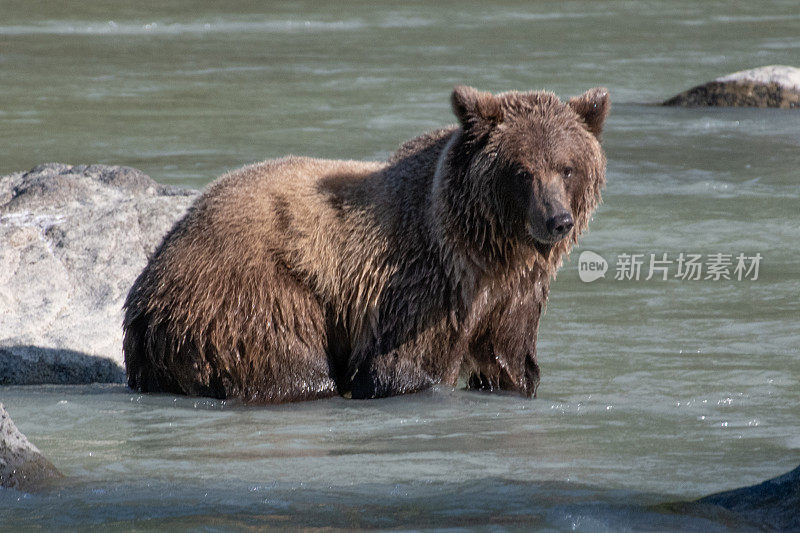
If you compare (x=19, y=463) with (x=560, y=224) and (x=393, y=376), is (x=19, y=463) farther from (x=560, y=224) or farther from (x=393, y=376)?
(x=560, y=224)

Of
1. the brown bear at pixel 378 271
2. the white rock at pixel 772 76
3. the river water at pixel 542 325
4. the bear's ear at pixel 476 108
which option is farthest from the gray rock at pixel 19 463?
the white rock at pixel 772 76

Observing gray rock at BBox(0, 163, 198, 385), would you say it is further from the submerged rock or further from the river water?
the submerged rock

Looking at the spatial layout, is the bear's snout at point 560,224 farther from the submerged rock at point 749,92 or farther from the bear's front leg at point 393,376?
the submerged rock at point 749,92

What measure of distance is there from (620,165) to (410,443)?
8.42 metres

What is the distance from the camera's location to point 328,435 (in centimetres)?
576

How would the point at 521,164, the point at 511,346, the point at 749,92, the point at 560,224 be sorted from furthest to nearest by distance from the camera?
1. the point at 749,92
2. the point at 511,346
3. the point at 521,164
4. the point at 560,224

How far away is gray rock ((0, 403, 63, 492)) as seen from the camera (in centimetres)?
480

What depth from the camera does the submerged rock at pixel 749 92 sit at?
1664cm

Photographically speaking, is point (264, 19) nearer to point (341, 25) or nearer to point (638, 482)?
point (341, 25)

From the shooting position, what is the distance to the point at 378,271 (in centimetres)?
633

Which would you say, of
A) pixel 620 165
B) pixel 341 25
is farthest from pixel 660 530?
pixel 341 25

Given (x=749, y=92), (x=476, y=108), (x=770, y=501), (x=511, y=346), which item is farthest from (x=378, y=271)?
(x=749, y=92)

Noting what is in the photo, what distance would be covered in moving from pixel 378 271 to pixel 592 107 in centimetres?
126

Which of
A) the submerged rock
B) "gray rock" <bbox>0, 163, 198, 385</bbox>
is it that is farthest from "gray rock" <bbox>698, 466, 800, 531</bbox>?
the submerged rock
